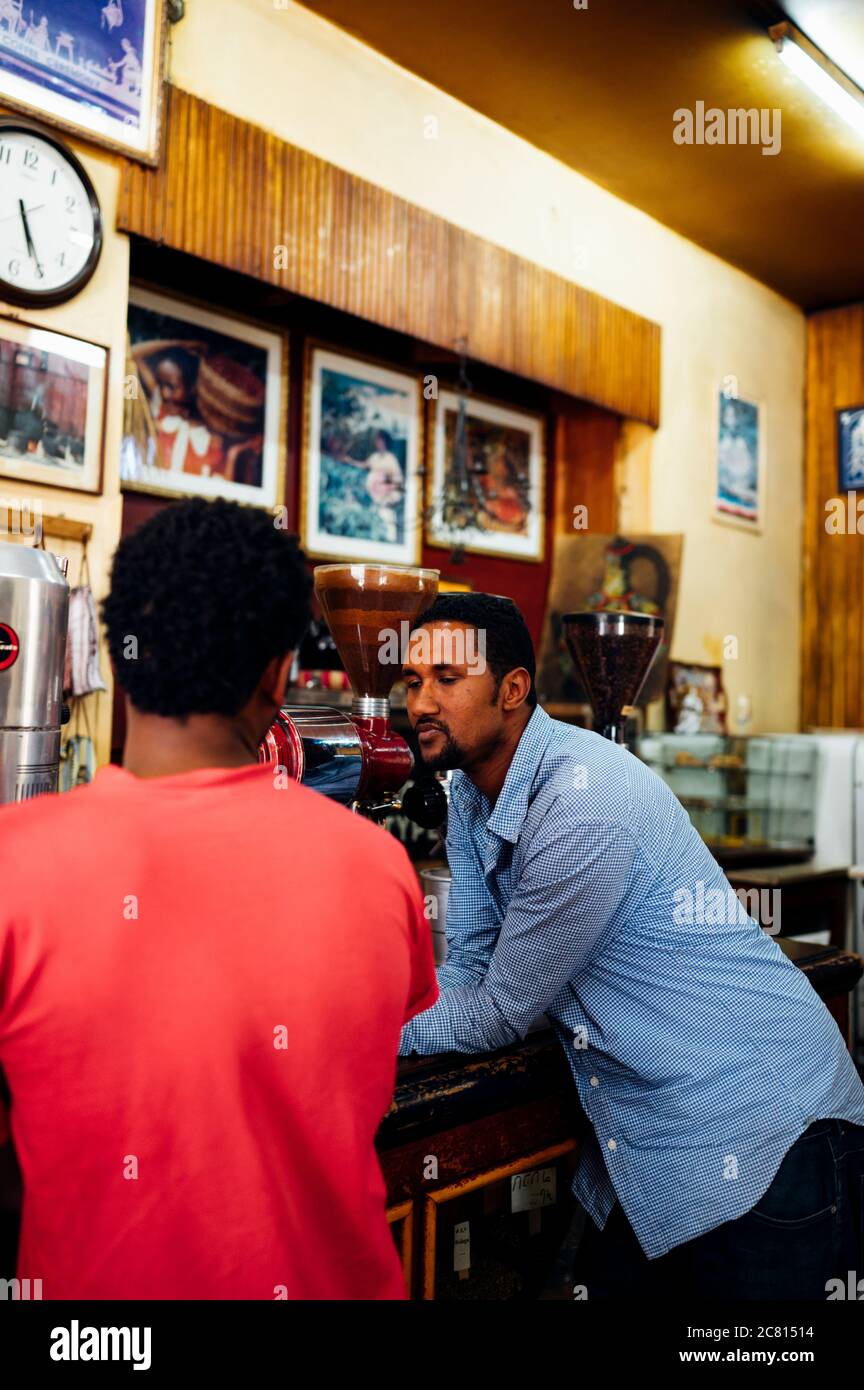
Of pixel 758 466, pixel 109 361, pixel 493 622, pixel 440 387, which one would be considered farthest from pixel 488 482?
pixel 493 622

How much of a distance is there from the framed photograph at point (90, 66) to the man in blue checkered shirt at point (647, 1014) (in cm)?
236

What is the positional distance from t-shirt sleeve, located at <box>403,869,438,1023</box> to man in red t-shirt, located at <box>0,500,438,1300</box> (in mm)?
63

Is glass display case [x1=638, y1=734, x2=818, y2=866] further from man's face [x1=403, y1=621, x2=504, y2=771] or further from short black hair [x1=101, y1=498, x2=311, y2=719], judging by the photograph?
short black hair [x1=101, y1=498, x2=311, y2=719]

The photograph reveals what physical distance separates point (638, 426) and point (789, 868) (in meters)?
2.37

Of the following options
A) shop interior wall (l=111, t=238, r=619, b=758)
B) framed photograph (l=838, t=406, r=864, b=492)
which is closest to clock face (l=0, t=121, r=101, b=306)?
shop interior wall (l=111, t=238, r=619, b=758)

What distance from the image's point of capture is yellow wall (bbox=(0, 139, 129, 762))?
128 inches

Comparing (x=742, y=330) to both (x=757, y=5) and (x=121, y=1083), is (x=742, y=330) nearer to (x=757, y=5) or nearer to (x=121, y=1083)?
(x=757, y=5)

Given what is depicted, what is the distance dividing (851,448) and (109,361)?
4946 mm

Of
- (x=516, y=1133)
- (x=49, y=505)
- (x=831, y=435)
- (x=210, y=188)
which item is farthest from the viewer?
(x=831, y=435)

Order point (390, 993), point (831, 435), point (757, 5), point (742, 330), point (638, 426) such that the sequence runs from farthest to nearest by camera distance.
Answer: point (831, 435)
point (742, 330)
point (638, 426)
point (757, 5)
point (390, 993)

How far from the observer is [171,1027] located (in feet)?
2.77

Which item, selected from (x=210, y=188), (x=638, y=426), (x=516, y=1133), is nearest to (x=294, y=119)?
(x=210, y=188)

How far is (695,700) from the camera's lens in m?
5.88

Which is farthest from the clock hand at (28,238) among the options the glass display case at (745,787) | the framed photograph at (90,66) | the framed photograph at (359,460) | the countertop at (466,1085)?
the glass display case at (745,787)
